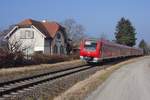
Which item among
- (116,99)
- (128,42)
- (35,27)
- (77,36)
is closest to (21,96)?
(116,99)

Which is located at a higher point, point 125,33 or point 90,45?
point 125,33

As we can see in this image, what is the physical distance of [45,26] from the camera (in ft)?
255

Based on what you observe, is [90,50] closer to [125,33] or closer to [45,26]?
[45,26]

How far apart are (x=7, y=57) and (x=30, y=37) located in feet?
108

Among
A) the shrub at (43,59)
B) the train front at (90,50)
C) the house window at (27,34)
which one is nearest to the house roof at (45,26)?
the house window at (27,34)

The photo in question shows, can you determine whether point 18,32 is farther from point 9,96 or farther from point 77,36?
point 9,96

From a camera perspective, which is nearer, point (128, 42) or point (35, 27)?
point (35, 27)

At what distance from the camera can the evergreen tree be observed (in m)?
126

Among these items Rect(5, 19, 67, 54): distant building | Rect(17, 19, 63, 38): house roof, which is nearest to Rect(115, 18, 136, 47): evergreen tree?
Rect(17, 19, 63, 38): house roof

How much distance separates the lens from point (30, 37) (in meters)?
70.8

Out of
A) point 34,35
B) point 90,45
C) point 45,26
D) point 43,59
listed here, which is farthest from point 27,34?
point 90,45

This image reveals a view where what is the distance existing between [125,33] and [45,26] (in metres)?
54.4

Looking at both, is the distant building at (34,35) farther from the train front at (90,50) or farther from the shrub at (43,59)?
the train front at (90,50)

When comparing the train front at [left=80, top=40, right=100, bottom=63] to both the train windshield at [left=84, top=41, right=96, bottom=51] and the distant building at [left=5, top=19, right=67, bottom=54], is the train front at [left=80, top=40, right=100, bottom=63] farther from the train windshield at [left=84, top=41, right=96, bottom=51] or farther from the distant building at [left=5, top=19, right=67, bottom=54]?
the distant building at [left=5, top=19, right=67, bottom=54]
